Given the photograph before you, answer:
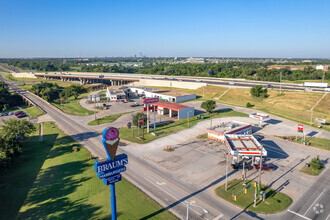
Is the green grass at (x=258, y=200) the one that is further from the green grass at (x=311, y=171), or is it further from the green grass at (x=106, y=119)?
the green grass at (x=106, y=119)

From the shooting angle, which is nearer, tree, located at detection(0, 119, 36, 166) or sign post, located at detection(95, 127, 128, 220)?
sign post, located at detection(95, 127, 128, 220)

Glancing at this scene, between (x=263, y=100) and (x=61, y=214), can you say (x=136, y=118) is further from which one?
(x=263, y=100)

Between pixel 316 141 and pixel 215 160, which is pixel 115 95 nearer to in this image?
pixel 215 160

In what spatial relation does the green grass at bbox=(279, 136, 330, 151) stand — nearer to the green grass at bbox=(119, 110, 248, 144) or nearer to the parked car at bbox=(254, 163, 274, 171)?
the parked car at bbox=(254, 163, 274, 171)

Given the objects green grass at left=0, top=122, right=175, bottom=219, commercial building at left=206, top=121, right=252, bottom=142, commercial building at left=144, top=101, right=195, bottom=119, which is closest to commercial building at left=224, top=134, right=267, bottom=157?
commercial building at left=206, top=121, right=252, bottom=142

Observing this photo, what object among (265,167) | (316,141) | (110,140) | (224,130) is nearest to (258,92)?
(316,141)
